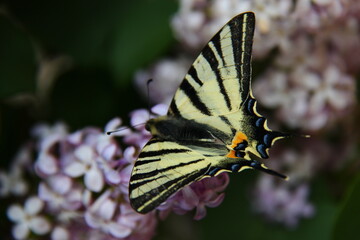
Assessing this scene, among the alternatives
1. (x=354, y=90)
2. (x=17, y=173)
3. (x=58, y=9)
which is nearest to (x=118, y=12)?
(x=58, y=9)

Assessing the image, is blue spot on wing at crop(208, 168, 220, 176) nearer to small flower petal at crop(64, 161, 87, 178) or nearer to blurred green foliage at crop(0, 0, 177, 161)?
small flower petal at crop(64, 161, 87, 178)

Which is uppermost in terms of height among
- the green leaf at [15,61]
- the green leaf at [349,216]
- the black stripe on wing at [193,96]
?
the green leaf at [15,61]

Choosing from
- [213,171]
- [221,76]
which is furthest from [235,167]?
[221,76]

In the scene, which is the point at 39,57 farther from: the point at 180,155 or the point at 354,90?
the point at 354,90

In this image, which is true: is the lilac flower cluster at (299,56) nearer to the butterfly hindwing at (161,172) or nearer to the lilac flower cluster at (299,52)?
the lilac flower cluster at (299,52)

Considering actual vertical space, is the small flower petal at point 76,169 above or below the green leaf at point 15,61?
below

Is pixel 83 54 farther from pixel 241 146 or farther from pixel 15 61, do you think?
pixel 241 146

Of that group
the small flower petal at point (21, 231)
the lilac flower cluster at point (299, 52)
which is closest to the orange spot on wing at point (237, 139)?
the lilac flower cluster at point (299, 52)
